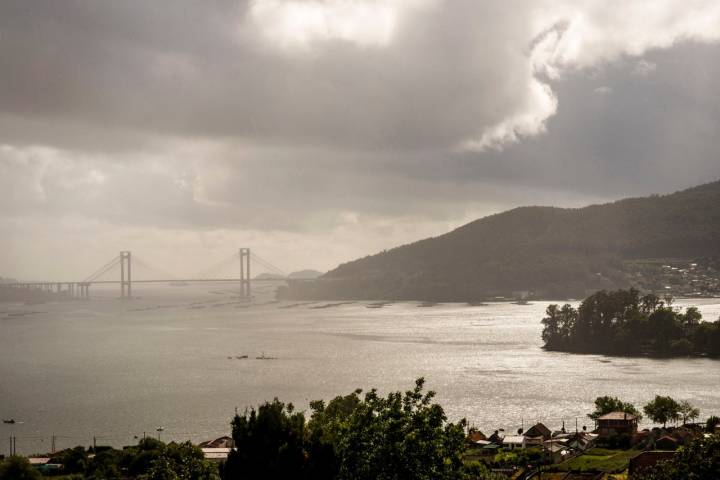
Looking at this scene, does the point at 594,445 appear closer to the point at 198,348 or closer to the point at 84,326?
the point at 198,348

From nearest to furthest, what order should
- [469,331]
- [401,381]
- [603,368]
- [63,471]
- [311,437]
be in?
[311,437] < [63,471] < [401,381] < [603,368] < [469,331]

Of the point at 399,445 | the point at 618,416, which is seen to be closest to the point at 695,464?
the point at 399,445

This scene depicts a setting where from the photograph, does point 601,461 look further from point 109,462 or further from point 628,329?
point 628,329

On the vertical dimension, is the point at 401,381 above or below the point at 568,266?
below

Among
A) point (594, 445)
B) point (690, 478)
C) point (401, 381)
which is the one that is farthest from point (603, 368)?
point (690, 478)

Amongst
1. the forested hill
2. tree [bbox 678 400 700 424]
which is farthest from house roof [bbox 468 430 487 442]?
the forested hill

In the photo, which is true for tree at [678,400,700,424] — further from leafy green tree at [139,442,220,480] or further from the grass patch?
leafy green tree at [139,442,220,480]

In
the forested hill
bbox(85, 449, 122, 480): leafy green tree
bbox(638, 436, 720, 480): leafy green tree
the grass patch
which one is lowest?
the grass patch
